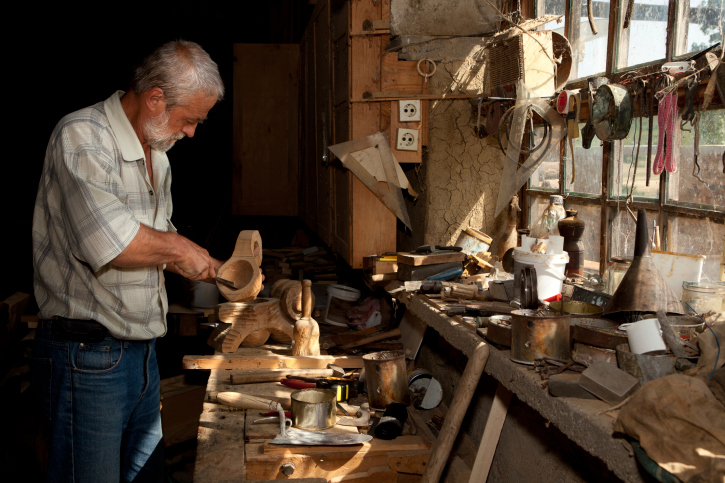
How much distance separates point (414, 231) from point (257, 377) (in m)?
1.63

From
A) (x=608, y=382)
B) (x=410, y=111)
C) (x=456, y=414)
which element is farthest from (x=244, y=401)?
(x=410, y=111)

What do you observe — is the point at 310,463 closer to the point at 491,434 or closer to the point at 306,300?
the point at 491,434

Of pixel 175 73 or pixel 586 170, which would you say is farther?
pixel 586 170

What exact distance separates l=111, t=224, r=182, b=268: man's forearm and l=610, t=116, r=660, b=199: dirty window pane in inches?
76.4

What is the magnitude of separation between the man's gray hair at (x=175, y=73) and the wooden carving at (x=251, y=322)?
144 cm

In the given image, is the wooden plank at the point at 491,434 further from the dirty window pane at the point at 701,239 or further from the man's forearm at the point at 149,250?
the man's forearm at the point at 149,250

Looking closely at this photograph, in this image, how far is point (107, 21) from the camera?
8.78 metres

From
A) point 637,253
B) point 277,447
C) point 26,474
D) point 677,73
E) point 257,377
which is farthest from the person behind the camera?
point 26,474

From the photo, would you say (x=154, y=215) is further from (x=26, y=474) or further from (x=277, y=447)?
(x=26, y=474)

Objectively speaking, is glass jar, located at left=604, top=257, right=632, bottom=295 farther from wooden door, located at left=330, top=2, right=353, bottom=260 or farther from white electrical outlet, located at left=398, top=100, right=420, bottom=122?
wooden door, located at left=330, top=2, right=353, bottom=260

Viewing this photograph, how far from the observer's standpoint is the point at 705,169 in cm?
244

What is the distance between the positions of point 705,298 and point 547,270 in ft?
2.08

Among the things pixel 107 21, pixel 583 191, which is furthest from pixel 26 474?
pixel 107 21

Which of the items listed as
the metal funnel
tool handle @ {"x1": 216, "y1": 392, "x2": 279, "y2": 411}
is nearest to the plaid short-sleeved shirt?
tool handle @ {"x1": 216, "y1": 392, "x2": 279, "y2": 411}
